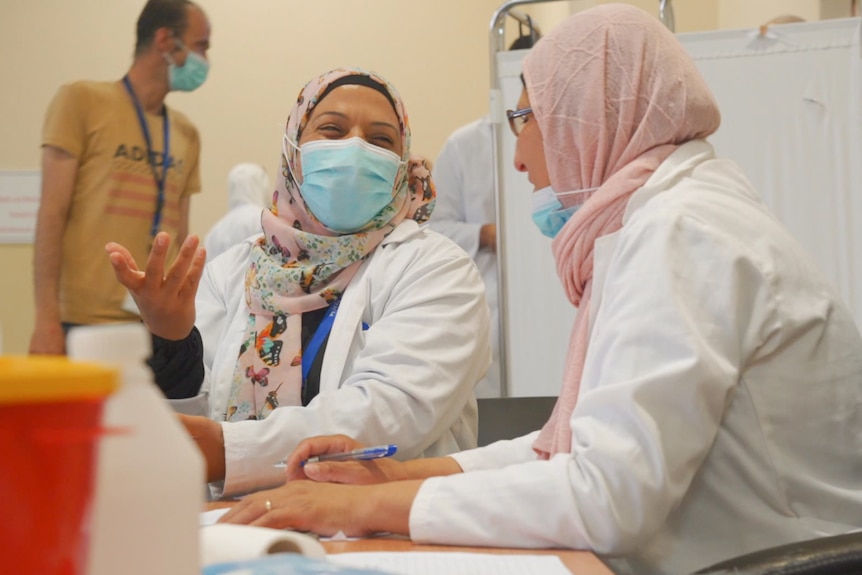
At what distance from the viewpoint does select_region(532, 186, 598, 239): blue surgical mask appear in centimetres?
147

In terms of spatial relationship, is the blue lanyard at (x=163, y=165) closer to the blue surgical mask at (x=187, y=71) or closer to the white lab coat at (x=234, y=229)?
the blue surgical mask at (x=187, y=71)

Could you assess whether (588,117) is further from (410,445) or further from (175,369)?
(175,369)

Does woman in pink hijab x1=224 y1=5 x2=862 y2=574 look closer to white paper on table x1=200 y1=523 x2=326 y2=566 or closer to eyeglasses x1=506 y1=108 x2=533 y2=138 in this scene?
eyeglasses x1=506 y1=108 x2=533 y2=138

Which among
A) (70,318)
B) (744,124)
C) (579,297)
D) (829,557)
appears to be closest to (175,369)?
(579,297)

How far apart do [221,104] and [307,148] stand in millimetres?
3427

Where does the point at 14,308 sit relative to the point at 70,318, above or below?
below

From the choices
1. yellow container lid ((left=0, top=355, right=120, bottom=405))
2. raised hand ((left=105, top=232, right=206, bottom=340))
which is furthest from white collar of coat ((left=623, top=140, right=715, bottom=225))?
yellow container lid ((left=0, top=355, right=120, bottom=405))

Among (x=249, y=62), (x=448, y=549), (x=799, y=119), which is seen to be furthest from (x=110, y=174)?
(x=249, y=62)

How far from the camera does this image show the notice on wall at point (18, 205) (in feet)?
15.4

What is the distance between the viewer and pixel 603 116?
4.36ft

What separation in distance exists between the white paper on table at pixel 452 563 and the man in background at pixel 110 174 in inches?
79.3

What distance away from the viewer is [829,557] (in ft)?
2.43

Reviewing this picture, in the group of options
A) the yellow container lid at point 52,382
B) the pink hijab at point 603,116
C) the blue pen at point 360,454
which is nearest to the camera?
the yellow container lid at point 52,382

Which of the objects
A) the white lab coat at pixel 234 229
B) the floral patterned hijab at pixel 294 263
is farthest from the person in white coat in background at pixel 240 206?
the floral patterned hijab at pixel 294 263
